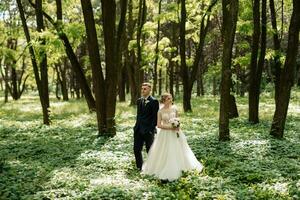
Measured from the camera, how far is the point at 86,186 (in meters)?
9.48

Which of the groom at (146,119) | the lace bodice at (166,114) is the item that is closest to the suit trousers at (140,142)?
the groom at (146,119)

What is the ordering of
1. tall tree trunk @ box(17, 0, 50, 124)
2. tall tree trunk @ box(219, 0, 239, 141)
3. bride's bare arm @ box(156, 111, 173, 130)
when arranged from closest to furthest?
bride's bare arm @ box(156, 111, 173, 130)
tall tree trunk @ box(219, 0, 239, 141)
tall tree trunk @ box(17, 0, 50, 124)

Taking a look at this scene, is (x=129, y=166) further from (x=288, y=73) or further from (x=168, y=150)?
(x=288, y=73)

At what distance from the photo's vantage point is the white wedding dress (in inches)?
418

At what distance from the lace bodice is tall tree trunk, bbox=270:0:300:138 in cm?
539

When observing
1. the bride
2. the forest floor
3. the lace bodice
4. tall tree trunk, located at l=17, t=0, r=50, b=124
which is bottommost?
the forest floor

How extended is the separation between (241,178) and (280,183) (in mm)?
914

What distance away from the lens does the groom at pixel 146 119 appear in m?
11.2

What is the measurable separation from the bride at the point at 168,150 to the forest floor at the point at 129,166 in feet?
0.99

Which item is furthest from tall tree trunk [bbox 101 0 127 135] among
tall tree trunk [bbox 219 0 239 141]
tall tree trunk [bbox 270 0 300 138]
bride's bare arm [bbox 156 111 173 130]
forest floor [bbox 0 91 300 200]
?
tall tree trunk [bbox 270 0 300 138]

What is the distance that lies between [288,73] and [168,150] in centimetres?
604

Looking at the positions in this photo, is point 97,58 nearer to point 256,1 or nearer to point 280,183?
point 256,1

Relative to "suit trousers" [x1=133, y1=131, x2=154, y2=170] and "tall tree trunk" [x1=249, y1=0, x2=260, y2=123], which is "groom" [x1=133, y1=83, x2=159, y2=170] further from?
"tall tree trunk" [x1=249, y1=0, x2=260, y2=123]

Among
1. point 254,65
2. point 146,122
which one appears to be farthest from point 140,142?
point 254,65
